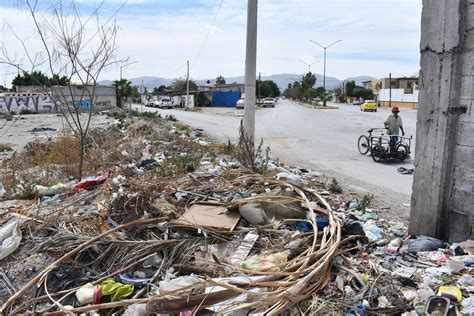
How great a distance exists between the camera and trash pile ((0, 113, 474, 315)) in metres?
2.99

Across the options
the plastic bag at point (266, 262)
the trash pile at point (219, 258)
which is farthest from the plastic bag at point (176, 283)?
the plastic bag at point (266, 262)

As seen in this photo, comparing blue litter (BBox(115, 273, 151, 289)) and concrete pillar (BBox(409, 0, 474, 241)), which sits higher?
concrete pillar (BBox(409, 0, 474, 241))

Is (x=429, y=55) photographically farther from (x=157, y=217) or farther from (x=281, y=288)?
(x=157, y=217)

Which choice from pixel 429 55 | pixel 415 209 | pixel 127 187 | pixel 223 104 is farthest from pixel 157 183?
pixel 223 104

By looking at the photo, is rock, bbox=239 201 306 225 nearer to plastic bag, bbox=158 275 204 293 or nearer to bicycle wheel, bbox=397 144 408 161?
plastic bag, bbox=158 275 204 293

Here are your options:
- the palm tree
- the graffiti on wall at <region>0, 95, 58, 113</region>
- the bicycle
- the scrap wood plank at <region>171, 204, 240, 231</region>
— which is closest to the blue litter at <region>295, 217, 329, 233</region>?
the scrap wood plank at <region>171, 204, 240, 231</region>

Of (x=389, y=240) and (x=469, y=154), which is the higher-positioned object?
(x=469, y=154)

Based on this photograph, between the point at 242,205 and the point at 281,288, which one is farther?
the point at 242,205

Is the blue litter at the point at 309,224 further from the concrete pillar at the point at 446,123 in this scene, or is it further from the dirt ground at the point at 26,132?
the dirt ground at the point at 26,132

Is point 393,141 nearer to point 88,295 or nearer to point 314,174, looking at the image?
point 314,174

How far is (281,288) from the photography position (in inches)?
120

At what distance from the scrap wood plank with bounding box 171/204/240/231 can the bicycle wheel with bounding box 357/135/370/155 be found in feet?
26.1

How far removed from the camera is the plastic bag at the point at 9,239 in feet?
12.8

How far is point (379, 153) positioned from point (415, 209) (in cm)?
667
